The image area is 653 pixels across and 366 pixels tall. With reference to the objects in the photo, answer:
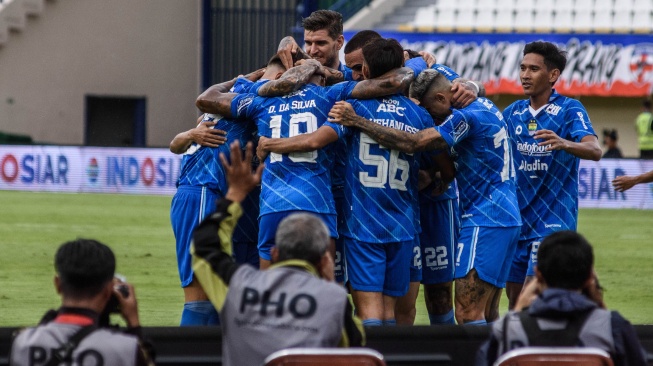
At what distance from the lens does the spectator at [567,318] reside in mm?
3779

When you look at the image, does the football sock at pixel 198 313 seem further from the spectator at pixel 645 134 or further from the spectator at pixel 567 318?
the spectator at pixel 645 134

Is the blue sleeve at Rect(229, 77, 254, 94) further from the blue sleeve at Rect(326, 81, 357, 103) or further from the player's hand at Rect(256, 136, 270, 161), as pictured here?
the blue sleeve at Rect(326, 81, 357, 103)

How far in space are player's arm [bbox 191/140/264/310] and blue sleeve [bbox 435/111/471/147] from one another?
216 cm

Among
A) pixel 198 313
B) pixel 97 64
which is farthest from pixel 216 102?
pixel 97 64

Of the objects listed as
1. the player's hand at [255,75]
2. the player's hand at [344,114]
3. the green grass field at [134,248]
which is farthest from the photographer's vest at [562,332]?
the green grass field at [134,248]

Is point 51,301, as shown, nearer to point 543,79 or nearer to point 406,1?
point 543,79

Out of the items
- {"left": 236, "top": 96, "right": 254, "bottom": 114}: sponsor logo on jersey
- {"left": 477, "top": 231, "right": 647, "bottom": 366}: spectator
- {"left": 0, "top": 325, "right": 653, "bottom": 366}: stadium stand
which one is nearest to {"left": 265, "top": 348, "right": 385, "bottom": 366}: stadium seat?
{"left": 477, "top": 231, "right": 647, "bottom": 366}: spectator

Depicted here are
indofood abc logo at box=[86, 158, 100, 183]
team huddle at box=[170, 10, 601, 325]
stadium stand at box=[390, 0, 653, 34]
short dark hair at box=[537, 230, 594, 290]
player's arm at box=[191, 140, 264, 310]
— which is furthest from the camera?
stadium stand at box=[390, 0, 653, 34]

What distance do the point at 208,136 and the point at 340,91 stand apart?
0.91m

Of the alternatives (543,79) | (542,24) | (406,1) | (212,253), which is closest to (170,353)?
(212,253)

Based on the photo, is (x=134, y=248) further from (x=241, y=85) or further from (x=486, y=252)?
(x=486, y=252)

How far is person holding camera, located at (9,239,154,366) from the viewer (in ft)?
11.8

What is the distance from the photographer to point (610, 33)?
23828mm

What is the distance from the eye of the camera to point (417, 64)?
6957 millimetres
